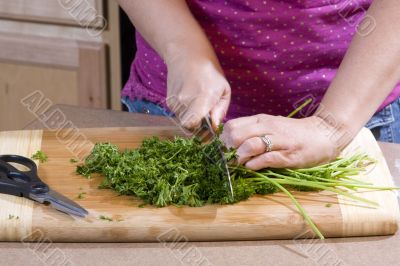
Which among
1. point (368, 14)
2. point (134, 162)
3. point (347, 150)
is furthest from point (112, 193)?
point (368, 14)

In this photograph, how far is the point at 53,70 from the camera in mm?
2566

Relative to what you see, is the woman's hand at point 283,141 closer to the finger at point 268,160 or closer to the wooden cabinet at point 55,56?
the finger at point 268,160

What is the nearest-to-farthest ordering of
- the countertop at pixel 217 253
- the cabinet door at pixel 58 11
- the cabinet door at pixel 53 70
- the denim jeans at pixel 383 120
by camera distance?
1. the countertop at pixel 217 253
2. the denim jeans at pixel 383 120
3. the cabinet door at pixel 58 11
4. the cabinet door at pixel 53 70

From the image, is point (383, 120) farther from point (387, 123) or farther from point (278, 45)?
point (278, 45)

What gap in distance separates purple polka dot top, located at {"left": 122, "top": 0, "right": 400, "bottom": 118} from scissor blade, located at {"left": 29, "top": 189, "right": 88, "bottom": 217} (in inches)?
19.3

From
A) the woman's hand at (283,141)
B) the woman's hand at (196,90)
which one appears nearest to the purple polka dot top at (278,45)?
the woman's hand at (196,90)

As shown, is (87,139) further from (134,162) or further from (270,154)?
(270,154)

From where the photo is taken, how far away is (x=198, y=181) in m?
1.25

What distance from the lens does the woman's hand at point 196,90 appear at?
1349 mm

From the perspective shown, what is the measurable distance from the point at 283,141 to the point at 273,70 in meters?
0.28

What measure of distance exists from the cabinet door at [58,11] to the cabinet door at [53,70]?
7 centimetres

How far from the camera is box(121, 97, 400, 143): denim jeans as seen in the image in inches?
62.4

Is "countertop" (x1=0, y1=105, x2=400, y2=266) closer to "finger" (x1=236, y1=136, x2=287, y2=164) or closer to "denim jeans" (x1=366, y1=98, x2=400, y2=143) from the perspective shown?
"finger" (x1=236, y1=136, x2=287, y2=164)

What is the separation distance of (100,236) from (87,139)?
1.06 feet
